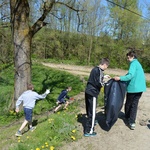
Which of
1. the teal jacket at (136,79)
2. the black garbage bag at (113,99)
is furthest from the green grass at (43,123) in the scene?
the teal jacket at (136,79)

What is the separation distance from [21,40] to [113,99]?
13.5ft

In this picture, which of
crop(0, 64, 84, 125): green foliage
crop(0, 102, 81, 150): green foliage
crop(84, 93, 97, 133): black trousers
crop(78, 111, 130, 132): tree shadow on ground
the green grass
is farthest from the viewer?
crop(0, 64, 84, 125): green foliage

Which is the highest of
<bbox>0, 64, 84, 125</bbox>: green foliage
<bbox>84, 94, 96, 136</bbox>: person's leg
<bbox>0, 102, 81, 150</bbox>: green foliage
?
<bbox>84, 94, 96, 136</bbox>: person's leg

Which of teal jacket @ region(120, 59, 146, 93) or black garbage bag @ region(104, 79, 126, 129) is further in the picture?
black garbage bag @ region(104, 79, 126, 129)

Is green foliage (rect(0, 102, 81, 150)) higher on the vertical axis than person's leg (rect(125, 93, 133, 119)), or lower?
lower

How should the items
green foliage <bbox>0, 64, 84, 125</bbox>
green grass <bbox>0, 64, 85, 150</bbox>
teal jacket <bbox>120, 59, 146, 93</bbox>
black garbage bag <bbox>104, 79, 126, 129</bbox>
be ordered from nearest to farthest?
green grass <bbox>0, 64, 85, 150</bbox>
teal jacket <bbox>120, 59, 146, 93</bbox>
black garbage bag <bbox>104, 79, 126, 129</bbox>
green foliage <bbox>0, 64, 84, 125</bbox>

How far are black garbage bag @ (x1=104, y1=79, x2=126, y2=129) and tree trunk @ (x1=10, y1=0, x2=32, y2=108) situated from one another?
379 cm

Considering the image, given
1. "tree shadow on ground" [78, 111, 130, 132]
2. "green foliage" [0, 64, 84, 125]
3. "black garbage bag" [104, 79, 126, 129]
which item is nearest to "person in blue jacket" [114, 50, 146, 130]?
"black garbage bag" [104, 79, 126, 129]

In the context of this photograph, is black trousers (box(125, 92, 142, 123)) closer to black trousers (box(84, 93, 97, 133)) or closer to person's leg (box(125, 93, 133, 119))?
person's leg (box(125, 93, 133, 119))

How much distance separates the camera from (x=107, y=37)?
25.8m

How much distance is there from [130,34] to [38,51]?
1203cm

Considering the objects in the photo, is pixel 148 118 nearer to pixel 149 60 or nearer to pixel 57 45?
pixel 149 60

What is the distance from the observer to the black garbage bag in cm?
496

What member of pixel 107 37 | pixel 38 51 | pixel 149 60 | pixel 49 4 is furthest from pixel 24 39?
pixel 38 51
